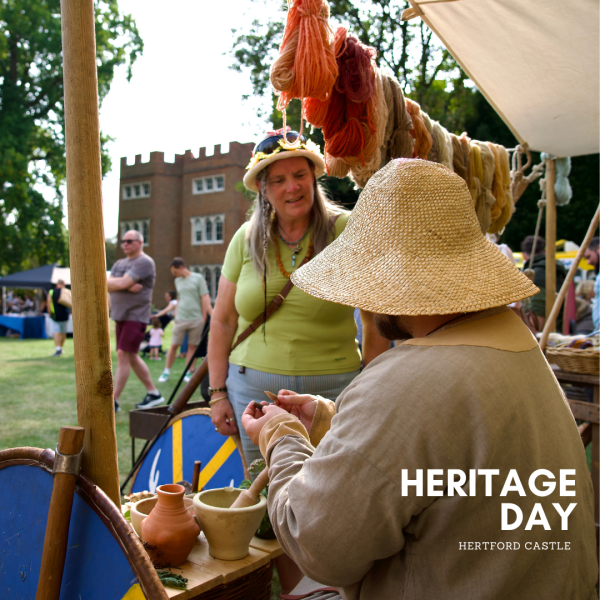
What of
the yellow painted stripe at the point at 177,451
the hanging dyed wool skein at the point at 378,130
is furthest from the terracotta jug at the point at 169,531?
the hanging dyed wool skein at the point at 378,130

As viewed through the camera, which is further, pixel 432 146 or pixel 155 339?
pixel 155 339

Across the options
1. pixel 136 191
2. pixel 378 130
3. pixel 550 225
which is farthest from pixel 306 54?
pixel 136 191

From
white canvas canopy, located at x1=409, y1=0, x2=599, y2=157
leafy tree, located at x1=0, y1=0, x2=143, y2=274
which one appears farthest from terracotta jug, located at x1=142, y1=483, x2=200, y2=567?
leafy tree, located at x1=0, y1=0, x2=143, y2=274

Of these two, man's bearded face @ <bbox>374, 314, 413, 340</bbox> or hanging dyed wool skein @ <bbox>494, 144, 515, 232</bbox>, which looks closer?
man's bearded face @ <bbox>374, 314, 413, 340</bbox>

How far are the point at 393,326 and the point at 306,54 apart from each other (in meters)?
0.97

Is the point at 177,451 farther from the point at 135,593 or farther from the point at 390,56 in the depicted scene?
the point at 390,56

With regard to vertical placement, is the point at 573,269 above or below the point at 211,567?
above

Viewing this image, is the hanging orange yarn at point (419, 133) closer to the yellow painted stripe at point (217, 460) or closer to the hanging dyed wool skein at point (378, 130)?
the hanging dyed wool skein at point (378, 130)

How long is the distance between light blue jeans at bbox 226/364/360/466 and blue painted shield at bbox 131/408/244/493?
0.18m

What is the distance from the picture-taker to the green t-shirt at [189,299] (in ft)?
25.3

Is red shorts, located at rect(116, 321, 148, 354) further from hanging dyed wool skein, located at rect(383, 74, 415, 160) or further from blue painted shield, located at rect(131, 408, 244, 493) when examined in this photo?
hanging dyed wool skein, located at rect(383, 74, 415, 160)

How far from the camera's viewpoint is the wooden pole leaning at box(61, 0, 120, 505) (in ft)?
4.30

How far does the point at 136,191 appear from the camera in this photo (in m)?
33.2

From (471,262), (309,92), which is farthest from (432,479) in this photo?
(309,92)
